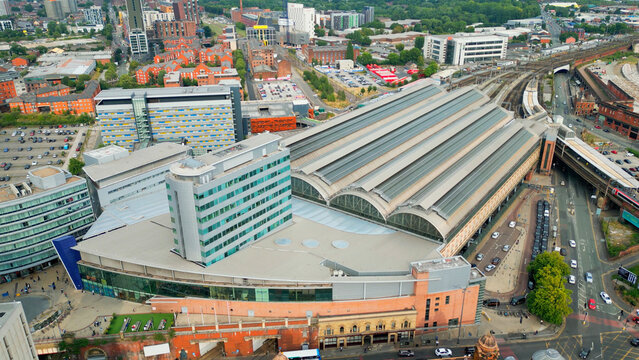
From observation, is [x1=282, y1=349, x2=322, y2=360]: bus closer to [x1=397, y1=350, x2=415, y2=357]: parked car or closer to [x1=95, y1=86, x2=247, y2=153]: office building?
[x1=397, y1=350, x2=415, y2=357]: parked car

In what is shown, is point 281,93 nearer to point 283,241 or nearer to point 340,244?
point 283,241

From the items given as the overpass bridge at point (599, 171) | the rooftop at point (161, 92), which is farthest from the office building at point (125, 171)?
the overpass bridge at point (599, 171)

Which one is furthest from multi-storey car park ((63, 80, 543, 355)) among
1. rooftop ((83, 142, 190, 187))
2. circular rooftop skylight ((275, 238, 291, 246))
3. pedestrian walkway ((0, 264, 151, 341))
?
rooftop ((83, 142, 190, 187))

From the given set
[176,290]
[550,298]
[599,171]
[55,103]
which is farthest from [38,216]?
[599,171]

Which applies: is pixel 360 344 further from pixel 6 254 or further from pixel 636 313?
pixel 6 254

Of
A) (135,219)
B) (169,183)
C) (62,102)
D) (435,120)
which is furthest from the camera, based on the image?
(62,102)

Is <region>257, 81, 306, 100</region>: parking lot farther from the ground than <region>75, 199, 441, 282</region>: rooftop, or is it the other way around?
<region>257, 81, 306, 100</region>: parking lot

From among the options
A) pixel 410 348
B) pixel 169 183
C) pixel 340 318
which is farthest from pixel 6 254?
pixel 410 348
